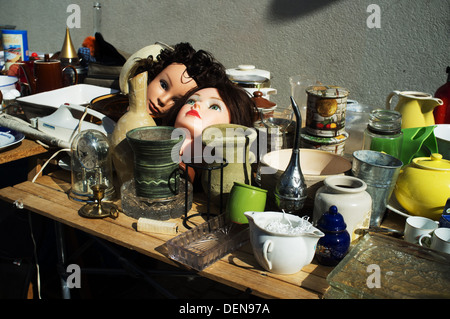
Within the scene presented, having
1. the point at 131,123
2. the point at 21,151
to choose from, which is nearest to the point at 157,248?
the point at 131,123

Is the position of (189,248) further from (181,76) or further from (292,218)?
(181,76)

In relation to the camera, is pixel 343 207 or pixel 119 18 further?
pixel 119 18

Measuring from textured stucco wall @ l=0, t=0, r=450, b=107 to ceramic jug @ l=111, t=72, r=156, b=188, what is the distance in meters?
2.00

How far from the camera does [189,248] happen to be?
1.29 m

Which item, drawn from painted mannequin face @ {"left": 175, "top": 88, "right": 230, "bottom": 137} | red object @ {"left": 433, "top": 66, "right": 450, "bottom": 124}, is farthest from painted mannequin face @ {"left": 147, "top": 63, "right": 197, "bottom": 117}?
red object @ {"left": 433, "top": 66, "right": 450, "bottom": 124}

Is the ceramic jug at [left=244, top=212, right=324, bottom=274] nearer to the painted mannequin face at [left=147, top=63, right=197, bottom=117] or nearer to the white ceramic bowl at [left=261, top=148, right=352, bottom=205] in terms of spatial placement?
the white ceramic bowl at [left=261, top=148, right=352, bottom=205]

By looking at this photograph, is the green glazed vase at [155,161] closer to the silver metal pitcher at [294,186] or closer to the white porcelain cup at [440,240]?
the silver metal pitcher at [294,186]

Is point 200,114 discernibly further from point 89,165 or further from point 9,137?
point 9,137

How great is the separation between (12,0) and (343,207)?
17.8ft

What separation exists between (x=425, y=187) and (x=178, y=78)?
3.57 feet

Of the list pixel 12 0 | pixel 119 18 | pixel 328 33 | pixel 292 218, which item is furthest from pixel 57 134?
pixel 12 0

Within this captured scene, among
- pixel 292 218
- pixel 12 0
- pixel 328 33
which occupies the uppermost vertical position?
pixel 12 0
